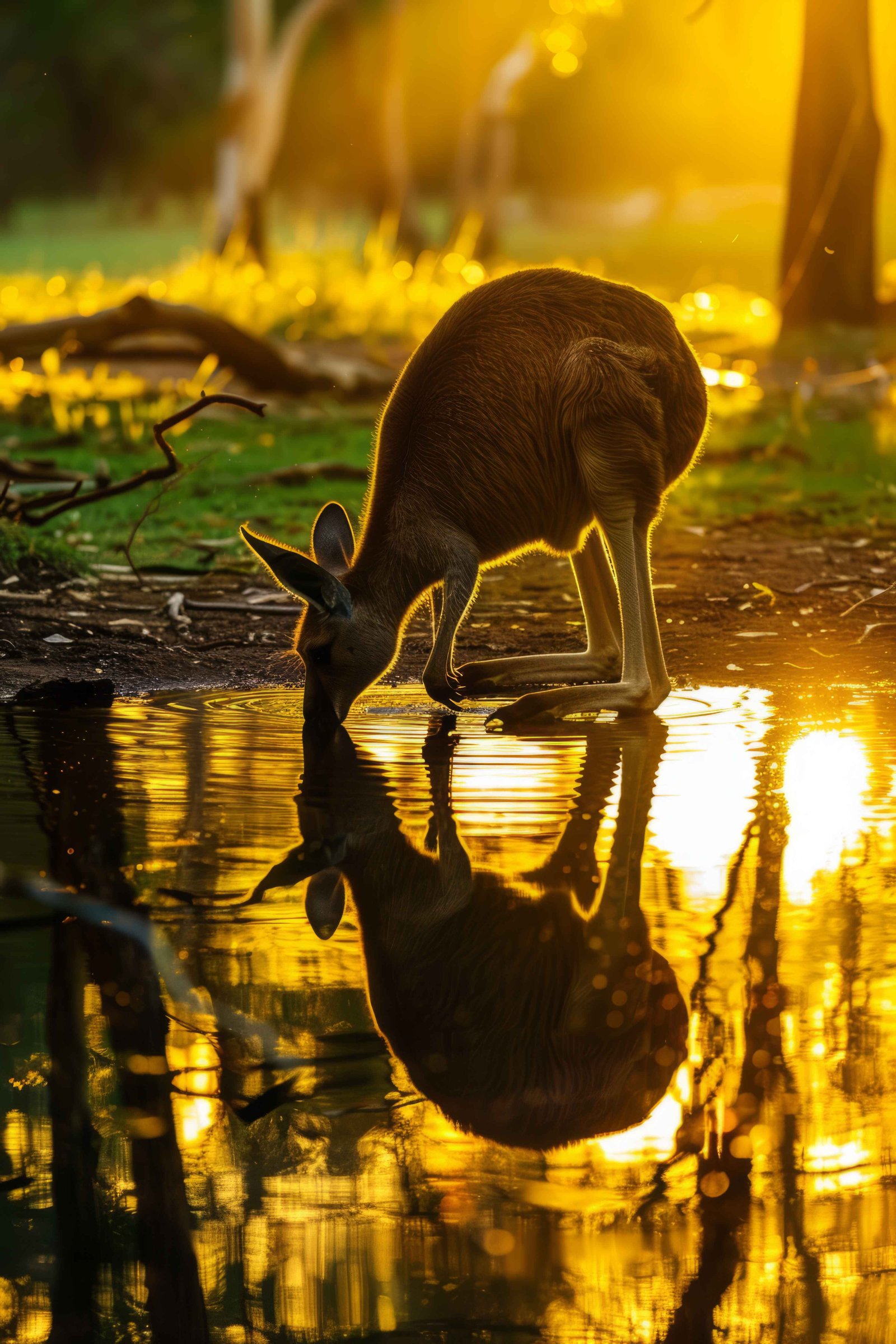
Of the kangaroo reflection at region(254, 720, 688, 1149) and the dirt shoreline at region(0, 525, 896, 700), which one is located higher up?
the dirt shoreline at region(0, 525, 896, 700)

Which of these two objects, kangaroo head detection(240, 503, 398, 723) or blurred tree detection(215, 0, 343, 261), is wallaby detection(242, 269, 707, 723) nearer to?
kangaroo head detection(240, 503, 398, 723)

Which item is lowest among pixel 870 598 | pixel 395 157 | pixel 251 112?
pixel 870 598

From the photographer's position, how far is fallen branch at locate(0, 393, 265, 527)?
532 centimetres

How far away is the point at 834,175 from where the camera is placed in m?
13.3

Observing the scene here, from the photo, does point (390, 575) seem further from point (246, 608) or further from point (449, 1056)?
point (449, 1056)

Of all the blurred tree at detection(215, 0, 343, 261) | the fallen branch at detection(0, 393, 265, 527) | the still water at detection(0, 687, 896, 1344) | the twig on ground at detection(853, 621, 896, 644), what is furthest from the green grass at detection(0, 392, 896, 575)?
the blurred tree at detection(215, 0, 343, 261)

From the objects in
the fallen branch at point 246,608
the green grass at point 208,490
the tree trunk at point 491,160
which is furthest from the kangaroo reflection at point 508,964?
the tree trunk at point 491,160

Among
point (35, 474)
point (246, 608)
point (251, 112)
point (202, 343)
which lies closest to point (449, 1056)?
point (246, 608)

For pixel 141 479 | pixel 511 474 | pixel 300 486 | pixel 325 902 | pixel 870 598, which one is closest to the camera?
pixel 325 902

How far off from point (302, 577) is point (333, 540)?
464 mm

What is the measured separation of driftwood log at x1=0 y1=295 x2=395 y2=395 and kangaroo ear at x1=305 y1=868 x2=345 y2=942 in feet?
20.9

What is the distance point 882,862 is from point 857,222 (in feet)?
35.8

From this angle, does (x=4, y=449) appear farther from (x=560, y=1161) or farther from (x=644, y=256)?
(x=644, y=256)

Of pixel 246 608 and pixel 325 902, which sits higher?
pixel 246 608
